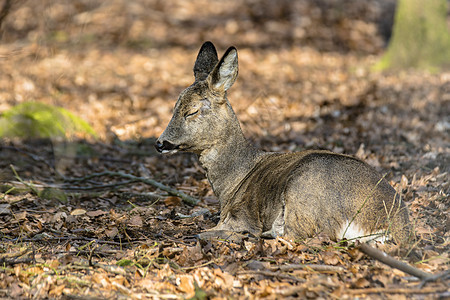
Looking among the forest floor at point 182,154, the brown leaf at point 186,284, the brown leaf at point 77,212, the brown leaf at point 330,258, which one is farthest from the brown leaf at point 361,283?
the brown leaf at point 77,212

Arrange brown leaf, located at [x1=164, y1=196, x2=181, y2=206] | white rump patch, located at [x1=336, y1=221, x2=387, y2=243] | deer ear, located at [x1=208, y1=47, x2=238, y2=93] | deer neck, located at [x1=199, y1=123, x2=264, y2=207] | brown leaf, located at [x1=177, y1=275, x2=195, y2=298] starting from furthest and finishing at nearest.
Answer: brown leaf, located at [x1=164, y1=196, x2=181, y2=206], deer neck, located at [x1=199, y1=123, x2=264, y2=207], deer ear, located at [x1=208, y1=47, x2=238, y2=93], white rump patch, located at [x1=336, y1=221, x2=387, y2=243], brown leaf, located at [x1=177, y1=275, x2=195, y2=298]

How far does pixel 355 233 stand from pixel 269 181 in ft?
3.44

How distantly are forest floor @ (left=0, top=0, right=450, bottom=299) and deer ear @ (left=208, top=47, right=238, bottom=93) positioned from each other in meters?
1.50

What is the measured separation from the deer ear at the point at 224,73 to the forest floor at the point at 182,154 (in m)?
→ 1.50

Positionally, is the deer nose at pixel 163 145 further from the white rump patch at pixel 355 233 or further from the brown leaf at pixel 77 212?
the white rump patch at pixel 355 233

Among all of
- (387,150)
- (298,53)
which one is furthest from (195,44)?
(387,150)

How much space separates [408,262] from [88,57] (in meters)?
13.4

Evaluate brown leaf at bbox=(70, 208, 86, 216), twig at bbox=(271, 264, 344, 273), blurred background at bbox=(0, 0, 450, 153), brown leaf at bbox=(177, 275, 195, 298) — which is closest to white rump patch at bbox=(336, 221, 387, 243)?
twig at bbox=(271, 264, 344, 273)

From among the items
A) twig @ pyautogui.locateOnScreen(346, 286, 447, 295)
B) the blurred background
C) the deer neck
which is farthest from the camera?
the blurred background

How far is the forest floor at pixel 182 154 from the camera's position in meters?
4.15

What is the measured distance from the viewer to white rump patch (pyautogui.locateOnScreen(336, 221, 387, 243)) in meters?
4.65

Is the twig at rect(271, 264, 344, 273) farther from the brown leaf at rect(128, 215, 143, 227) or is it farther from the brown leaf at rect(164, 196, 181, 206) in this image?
the brown leaf at rect(164, 196, 181, 206)

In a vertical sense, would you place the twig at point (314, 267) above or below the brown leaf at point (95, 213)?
above

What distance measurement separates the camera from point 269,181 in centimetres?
533
